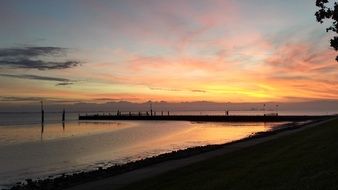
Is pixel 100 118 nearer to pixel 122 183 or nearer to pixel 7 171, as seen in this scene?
pixel 7 171

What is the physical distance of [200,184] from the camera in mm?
16578

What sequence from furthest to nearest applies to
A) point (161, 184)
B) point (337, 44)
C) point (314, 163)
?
point (337, 44)
point (161, 184)
point (314, 163)

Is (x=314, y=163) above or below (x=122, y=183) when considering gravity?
above

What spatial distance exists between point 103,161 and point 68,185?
14.6m

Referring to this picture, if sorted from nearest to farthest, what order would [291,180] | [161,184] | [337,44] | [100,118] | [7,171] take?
[291,180] < [161,184] < [337,44] < [7,171] < [100,118]

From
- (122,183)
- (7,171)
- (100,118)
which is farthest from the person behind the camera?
(100,118)

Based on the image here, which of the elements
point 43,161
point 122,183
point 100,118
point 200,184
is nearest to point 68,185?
point 122,183

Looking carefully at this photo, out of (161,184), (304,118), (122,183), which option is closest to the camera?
(161,184)

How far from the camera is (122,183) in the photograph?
21.9 metres

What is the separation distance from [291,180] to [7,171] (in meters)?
24.6

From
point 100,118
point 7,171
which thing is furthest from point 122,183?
point 100,118

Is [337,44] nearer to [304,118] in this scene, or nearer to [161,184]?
[161,184]

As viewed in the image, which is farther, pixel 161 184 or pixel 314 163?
pixel 161 184

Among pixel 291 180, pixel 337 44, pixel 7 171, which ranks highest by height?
pixel 337 44
